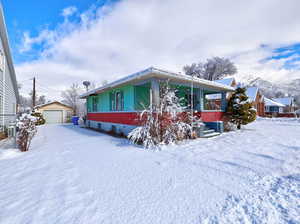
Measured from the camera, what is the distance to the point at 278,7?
651 centimetres

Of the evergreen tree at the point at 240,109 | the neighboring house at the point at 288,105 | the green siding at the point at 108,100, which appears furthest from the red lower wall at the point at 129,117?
the neighboring house at the point at 288,105

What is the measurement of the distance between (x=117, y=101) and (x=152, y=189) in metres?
7.59

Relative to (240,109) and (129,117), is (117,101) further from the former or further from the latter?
(240,109)

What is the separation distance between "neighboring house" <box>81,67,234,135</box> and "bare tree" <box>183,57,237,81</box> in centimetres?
2331

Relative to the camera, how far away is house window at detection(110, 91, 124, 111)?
9128mm

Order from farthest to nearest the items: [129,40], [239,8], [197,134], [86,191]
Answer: [129,40]
[197,134]
[239,8]
[86,191]

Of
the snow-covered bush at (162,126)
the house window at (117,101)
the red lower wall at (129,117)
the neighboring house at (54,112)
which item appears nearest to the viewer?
the snow-covered bush at (162,126)

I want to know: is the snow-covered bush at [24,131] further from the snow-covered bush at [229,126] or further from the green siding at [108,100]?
the snow-covered bush at [229,126]

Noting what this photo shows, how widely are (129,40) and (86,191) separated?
10.1 m

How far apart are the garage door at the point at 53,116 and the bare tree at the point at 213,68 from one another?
1013 inches

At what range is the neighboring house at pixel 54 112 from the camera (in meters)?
20.7

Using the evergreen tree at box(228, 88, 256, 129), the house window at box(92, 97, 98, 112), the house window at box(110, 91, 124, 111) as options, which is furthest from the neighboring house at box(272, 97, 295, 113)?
the house window at box(92, 97, 98, 112)

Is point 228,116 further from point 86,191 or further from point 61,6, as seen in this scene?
point 61,6

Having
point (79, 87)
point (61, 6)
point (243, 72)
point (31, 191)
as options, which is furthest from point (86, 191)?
point (243, 72)
